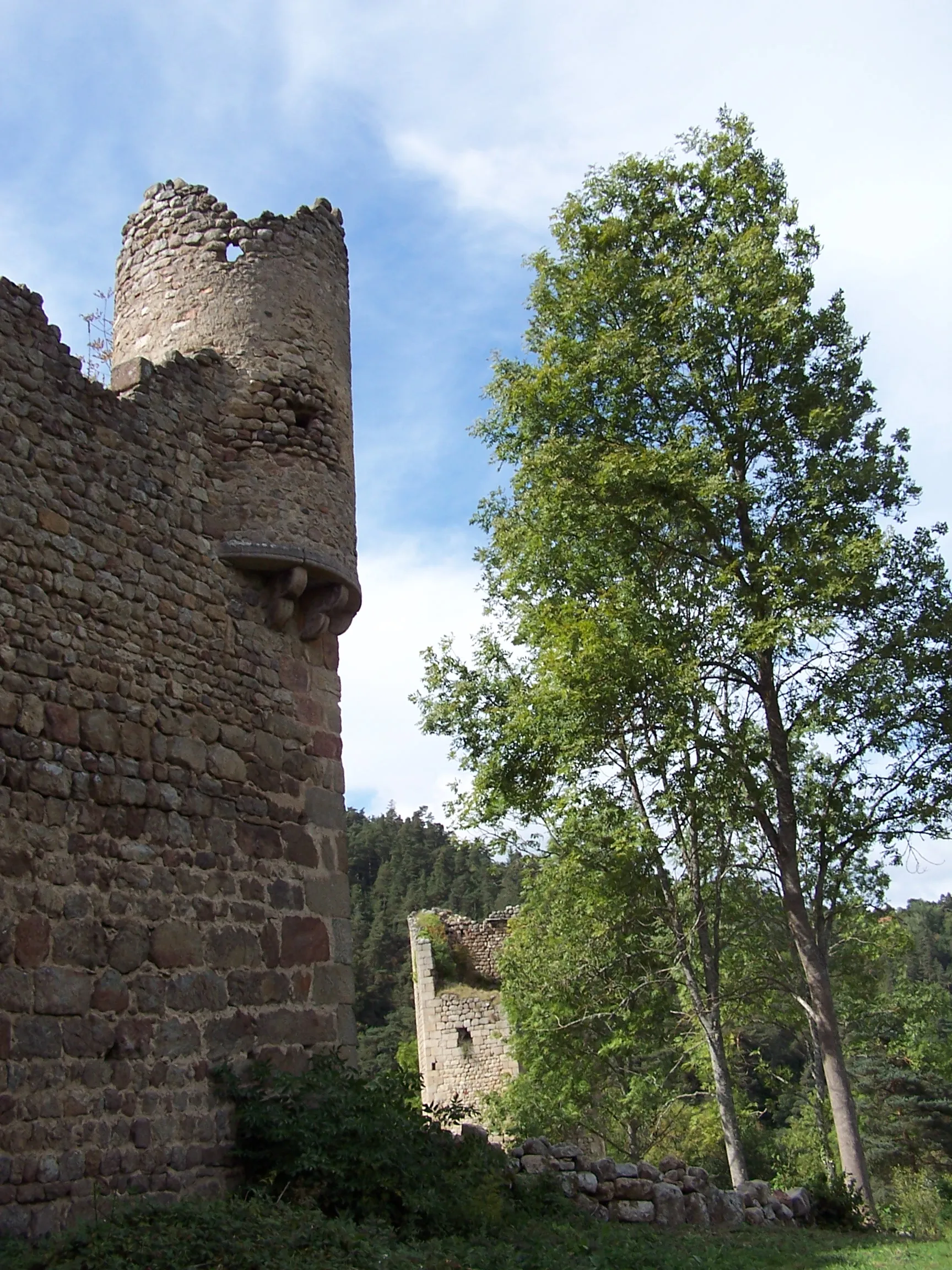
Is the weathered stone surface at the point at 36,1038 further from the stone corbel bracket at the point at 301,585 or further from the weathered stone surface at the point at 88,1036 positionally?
the stone corbel bracket at the point at 301,585

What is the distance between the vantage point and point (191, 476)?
7930 mm

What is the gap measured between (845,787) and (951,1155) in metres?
28.5

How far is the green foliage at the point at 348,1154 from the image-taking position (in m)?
6.43

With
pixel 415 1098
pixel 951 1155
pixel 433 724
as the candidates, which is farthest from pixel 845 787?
pixel 951 1155

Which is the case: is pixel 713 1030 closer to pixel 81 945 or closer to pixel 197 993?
pixel 197 993

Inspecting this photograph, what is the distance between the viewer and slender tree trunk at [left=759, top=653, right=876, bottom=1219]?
1202 centimetres

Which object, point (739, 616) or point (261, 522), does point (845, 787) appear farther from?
point (261, 522)

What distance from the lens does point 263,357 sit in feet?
28.5

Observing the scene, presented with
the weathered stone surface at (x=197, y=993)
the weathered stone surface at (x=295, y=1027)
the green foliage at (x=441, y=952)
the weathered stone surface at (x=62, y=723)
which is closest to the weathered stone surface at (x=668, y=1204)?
the weathered stone surface at (x=295, y=1027)

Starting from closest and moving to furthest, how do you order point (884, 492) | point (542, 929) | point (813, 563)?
point (813, 563) → point (884, 492) → point (542, 929)

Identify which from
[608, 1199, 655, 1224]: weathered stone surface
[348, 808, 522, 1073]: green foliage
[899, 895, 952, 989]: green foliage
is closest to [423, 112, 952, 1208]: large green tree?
[608, 1199, 655, 1224]: weathered stone surface

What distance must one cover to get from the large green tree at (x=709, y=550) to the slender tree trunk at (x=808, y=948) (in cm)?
3

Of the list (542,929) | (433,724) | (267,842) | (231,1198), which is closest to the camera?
(231,1198)

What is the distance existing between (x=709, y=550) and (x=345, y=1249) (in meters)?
10.7
